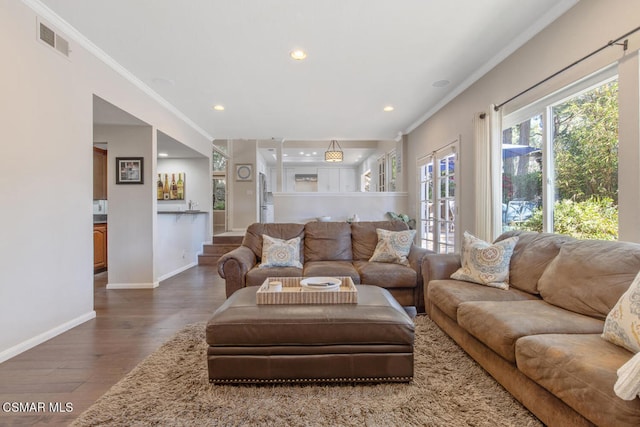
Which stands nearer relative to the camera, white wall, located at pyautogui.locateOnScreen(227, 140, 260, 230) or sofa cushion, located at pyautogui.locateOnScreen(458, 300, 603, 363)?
sofa cushion, located at pyautogui.locateOnScreen(458, 300, 603, 363)

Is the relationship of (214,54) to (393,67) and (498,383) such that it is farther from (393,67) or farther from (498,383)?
(498,383)

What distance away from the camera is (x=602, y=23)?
80.6 inches

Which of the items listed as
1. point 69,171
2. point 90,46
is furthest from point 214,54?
point 69,171

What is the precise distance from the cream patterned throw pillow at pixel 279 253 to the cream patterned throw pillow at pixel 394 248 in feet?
2.82

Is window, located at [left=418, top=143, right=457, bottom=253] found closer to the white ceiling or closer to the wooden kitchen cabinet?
the white ceiling

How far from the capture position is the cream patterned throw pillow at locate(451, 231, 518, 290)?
234 centimetres

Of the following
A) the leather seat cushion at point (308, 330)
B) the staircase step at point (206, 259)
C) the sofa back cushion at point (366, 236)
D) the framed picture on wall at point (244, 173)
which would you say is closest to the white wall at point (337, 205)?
the staircase step at point (206, 259)

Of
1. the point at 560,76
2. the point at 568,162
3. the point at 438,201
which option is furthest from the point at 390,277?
the point at 438,201

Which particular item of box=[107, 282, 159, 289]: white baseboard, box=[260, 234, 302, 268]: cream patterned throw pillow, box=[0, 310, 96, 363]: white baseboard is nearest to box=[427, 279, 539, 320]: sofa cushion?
box=[260, 234, 302, 268]: cream patterned throw pillow

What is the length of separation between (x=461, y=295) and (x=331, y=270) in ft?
4.08

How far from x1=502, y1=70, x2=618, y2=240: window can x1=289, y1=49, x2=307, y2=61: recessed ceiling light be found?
7.13 ft

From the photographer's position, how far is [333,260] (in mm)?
3521

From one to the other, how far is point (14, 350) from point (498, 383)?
3.21m

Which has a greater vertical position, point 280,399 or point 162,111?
point 162,111
